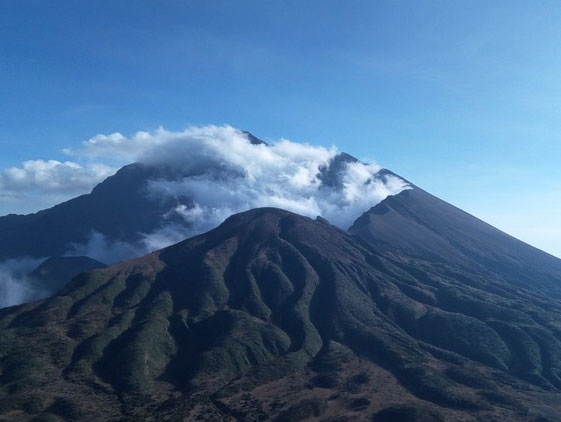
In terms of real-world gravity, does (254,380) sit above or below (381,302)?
below

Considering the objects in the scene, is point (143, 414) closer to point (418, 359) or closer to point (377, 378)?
point (377, 378)

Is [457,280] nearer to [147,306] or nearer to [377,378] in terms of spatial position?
[377,378]

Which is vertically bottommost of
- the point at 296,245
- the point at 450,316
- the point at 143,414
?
the point at 143,414

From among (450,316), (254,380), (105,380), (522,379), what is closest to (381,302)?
(450,316)

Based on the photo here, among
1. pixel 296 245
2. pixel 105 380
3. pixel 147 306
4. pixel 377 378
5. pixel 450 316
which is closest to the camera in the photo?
pixel 105 380

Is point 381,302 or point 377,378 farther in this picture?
point 381,302

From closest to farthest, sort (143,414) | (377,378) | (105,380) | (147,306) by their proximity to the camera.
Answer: (143,414), (105,380), (377,378), (147,306)

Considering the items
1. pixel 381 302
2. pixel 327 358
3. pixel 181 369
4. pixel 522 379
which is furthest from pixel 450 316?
pixel 181 369
